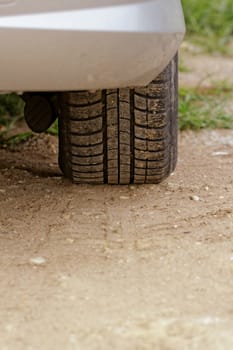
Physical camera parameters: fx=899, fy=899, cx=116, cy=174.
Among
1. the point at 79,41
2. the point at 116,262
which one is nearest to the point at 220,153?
the point at 116,262

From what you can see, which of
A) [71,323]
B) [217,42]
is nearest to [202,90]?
[217,42]

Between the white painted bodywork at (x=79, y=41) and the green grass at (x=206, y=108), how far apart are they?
2027mm

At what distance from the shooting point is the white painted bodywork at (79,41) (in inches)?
98.2

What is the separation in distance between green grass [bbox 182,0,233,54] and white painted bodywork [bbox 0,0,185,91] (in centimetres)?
443

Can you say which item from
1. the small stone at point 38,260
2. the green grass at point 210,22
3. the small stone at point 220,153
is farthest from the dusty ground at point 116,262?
the green grass at point 210,22

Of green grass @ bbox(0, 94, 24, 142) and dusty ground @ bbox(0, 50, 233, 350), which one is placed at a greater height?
dusty ground @ bbox(0, 50, 233, 350)

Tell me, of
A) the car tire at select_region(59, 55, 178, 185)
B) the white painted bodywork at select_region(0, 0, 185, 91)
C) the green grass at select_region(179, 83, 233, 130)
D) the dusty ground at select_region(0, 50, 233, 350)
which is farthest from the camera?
the green grass at select_region(179, 83, 233, 130)

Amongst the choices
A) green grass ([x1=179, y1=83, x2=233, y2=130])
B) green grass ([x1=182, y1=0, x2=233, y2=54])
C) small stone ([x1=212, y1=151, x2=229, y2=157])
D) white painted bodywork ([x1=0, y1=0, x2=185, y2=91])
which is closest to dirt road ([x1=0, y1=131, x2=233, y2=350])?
small stone ([x1=212, y1=151, x2=229, y2=157])

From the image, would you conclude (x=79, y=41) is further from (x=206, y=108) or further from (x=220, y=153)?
(x=206, y=108)

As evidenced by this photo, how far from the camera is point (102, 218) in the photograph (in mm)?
3113

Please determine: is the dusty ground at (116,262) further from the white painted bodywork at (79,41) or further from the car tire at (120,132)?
the white painted bodywork at (79,41)

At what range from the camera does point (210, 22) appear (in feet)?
24.4

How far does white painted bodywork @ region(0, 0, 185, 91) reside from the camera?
249cm

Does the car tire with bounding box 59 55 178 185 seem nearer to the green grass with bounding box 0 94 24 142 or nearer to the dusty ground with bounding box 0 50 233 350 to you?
the dusty ground with bounding box 0 50 233 350
